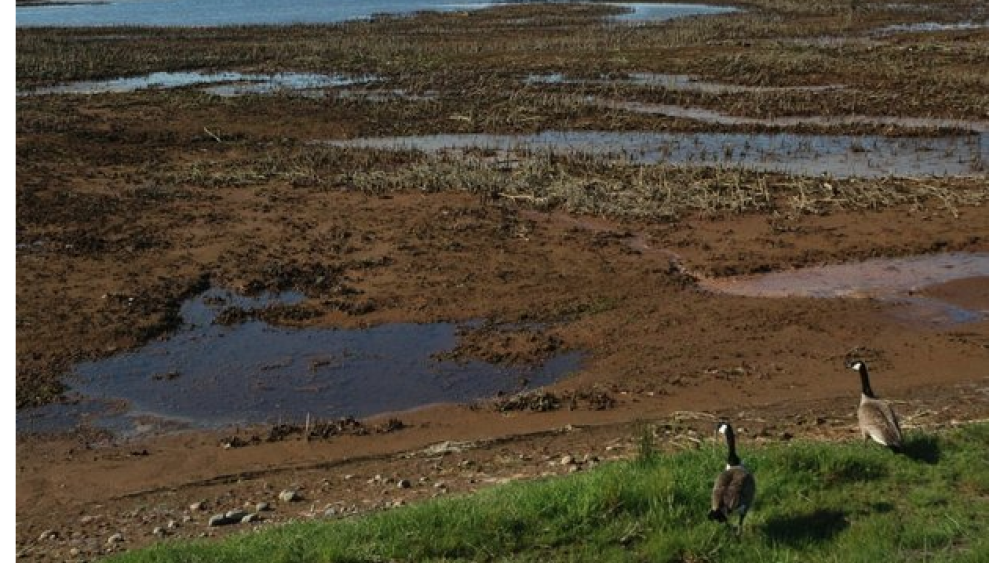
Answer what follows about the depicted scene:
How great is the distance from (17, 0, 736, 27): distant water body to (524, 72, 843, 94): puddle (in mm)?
31492

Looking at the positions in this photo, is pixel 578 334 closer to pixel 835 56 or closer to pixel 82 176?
pixel 82 176

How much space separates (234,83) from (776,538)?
136ft

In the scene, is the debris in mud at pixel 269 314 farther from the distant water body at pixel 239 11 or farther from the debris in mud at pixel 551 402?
the distant water body at pixel 239 11

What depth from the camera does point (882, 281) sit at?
57.8 ft

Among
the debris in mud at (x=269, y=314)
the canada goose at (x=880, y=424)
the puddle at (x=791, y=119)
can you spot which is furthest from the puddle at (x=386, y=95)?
the canada goose at (x=880, y=424)

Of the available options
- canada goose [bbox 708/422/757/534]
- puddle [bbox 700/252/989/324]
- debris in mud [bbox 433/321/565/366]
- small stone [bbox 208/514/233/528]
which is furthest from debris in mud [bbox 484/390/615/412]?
canada goose [bbox 708/422/757/534]

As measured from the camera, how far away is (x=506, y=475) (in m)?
10.1

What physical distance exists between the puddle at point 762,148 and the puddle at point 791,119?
155 cm

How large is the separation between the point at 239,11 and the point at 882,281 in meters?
84.0

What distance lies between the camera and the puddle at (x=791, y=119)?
30.9 m

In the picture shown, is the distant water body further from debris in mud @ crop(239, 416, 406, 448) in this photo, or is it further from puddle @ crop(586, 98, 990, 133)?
debris in mud @ crop(239, 416, 406, 448)

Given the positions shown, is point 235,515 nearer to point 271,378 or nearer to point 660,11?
point 271,378

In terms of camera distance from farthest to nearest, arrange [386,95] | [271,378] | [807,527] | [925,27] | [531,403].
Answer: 1. [925,27]
2. [386,95]
3. [271,378]
4. [531,403]
5. [807,527]

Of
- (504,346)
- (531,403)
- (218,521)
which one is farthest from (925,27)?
(218,521)
